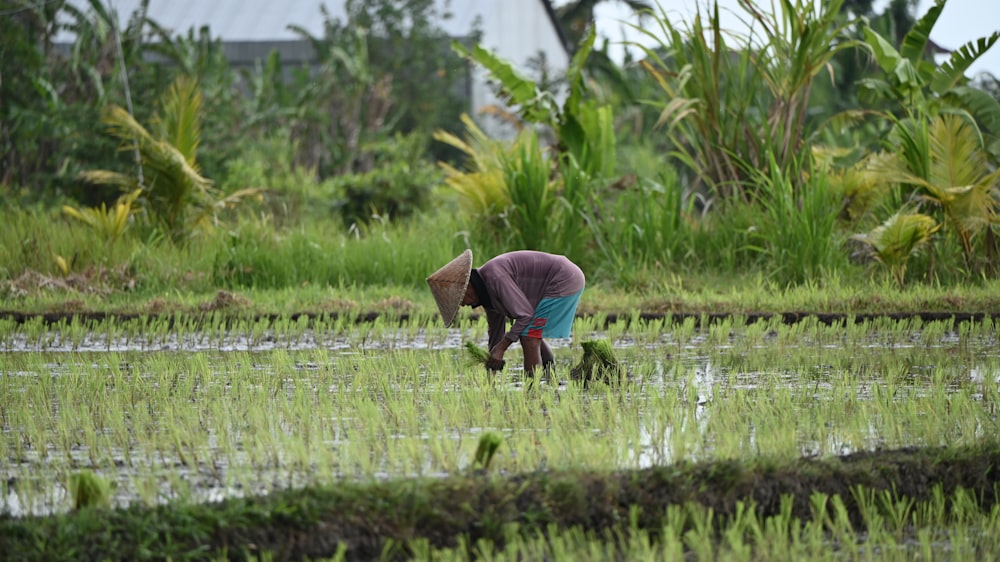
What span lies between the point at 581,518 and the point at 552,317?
2790mm

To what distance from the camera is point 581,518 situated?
3434 millimetres

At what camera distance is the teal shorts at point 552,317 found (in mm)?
6078

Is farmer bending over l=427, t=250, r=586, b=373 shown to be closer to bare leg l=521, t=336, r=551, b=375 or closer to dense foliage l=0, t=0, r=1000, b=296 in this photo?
bare leg l=521, t=336, r=551, b=375

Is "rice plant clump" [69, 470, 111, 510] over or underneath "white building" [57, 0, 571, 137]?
underneath

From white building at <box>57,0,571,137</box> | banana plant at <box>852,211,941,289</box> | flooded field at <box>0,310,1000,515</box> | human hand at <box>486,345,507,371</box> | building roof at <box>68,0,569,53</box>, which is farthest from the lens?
building roof at <box>68,0,569,53</box>

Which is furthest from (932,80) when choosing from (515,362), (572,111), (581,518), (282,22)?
(282,22)

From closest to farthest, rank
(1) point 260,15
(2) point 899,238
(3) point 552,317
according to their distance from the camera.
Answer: (3) point 552,317 → (2) point 899,238 → (1) point 260,15

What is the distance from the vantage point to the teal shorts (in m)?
6.08

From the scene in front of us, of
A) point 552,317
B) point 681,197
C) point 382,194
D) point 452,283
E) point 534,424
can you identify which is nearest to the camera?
point 534,424

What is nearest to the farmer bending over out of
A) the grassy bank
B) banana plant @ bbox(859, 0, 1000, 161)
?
the grassy bank

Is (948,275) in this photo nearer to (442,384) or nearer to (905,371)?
(905,371)

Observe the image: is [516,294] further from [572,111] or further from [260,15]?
[260,15]

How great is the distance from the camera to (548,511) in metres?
3.37

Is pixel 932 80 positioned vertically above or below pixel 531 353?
above
